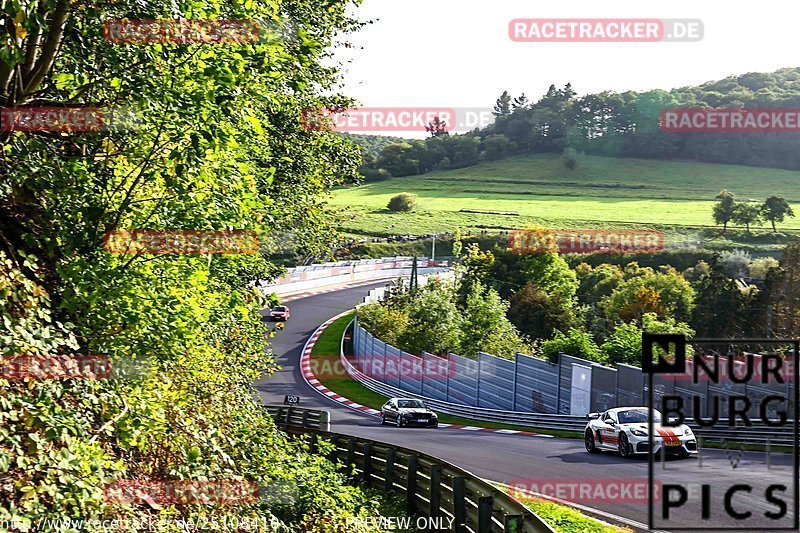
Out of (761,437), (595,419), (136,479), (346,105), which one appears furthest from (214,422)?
(761,437)

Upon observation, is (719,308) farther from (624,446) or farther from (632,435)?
(632,435)

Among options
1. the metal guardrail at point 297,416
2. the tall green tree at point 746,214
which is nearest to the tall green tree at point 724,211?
the tall green tree at point 746,214

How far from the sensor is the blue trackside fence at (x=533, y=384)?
28.5 metres

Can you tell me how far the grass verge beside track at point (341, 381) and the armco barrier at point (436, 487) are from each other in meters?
13.7

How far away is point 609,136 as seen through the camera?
178125 millimetres

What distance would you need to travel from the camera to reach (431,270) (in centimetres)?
10519

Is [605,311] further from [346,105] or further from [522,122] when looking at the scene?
[522,122]

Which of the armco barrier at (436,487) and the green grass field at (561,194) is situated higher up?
the green grass field at (561,194)

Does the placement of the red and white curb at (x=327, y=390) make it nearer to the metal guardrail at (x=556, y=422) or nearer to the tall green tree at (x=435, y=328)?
the metal guardrail at (x=556, y=422)

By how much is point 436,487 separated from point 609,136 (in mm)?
171157

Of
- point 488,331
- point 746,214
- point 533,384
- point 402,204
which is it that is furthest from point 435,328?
point 746,214

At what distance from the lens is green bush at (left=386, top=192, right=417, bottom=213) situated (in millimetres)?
133750

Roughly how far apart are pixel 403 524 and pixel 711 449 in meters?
11.7

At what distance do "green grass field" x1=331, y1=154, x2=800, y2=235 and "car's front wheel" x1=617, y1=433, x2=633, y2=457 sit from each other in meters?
98.3
